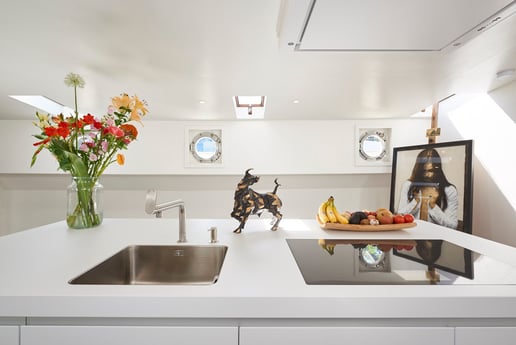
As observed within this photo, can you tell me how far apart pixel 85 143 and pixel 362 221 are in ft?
4.50

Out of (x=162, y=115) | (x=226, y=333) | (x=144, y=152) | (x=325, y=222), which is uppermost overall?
(x=162, y=115)

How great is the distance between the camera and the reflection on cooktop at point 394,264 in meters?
0.64

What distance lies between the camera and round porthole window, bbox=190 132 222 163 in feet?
9.68

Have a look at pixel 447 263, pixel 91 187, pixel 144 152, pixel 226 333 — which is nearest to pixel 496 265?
pixel 447 263

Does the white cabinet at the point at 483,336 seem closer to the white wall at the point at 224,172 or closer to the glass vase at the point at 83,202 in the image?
the glass vase at the point at 83,202

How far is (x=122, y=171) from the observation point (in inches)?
112

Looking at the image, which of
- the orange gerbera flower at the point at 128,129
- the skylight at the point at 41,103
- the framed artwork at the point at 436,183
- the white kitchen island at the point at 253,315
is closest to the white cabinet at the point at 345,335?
the white kitchen island at the point at 253,315

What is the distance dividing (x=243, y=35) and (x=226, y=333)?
1316mm

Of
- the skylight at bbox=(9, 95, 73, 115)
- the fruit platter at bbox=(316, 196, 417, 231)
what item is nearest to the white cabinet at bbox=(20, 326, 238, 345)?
the fruit platter at bbox=(316, 196, 417, 231)

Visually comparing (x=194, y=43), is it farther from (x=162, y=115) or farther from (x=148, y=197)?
(x=162, y=115)

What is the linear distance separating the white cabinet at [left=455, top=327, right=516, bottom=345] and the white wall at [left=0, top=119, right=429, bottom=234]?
7.86 feet

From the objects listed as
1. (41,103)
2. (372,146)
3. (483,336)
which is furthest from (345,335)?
(41,103)

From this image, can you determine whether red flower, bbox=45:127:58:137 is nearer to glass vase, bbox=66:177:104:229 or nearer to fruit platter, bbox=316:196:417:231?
glass vase, bbox=66:177:104:229

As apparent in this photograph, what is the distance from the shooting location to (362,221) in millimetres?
1216
